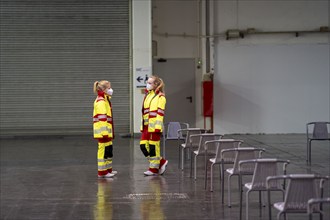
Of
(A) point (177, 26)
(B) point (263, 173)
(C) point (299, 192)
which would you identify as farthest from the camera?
(A) point (177, 26)

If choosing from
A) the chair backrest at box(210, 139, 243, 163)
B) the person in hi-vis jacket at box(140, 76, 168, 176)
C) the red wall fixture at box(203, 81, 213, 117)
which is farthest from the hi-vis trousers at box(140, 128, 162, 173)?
the red wall fixture at box(203, 81, 213, 117)

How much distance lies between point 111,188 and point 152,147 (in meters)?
1.28

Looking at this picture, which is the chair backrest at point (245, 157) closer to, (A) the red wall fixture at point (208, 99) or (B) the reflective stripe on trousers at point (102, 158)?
(B) the reflective stripe on trousers at point (102, 158)

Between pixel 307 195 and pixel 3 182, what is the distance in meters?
6.26

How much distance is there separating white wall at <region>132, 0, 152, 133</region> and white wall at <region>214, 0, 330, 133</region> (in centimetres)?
268

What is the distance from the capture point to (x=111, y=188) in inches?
378

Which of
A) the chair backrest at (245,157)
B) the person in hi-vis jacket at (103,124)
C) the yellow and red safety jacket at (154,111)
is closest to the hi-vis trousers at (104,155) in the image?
the person in hi-vis jacket at (103,124)

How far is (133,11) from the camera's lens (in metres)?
19.1

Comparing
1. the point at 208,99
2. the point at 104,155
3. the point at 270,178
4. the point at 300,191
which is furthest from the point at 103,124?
the point at 208,99

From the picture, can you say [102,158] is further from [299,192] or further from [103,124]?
[299,192]

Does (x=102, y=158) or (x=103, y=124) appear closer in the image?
(x=103, y=124)

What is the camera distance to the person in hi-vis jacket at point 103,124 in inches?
407

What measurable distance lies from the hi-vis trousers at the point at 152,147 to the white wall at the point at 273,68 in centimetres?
995

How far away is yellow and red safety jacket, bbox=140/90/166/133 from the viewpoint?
10375mm
